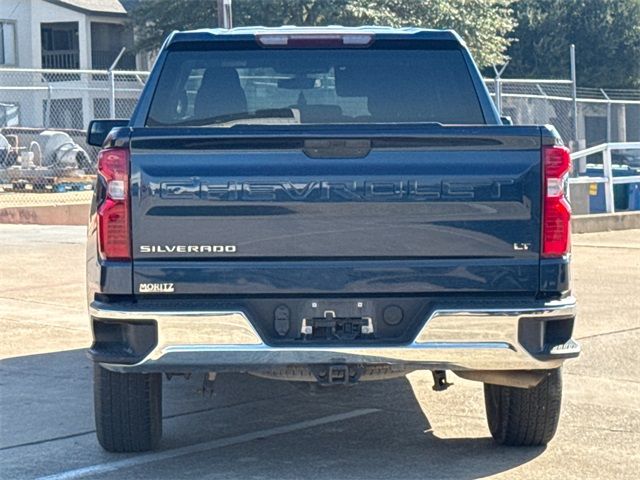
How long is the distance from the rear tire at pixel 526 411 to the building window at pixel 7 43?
44843 millimetres

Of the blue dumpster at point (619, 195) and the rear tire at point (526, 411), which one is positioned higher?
the blue dumpster at point (619, 195)

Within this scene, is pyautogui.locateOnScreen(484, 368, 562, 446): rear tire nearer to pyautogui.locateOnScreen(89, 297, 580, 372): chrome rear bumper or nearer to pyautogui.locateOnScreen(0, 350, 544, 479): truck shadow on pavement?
pyautogui.locateOnScreen(0, 350, 544, 479): truck shadow on pavement

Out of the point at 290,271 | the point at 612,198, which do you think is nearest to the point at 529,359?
the point at 290,271

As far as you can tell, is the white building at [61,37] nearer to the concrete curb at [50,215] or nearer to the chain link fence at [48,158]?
the chain link fence at [48,158]

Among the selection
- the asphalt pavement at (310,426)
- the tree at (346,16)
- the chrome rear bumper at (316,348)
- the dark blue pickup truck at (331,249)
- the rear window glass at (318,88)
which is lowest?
the asphalt pavement at (310,426)

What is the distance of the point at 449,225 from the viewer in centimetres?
532

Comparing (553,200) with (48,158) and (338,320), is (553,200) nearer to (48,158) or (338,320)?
(338,320)

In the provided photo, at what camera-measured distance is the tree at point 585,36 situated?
49.0 meters

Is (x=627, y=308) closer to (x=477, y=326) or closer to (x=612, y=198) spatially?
(x=477, y=326)

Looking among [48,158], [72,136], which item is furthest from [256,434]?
[72,136]

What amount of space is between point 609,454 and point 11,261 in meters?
9.43

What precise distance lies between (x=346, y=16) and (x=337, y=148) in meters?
32.8

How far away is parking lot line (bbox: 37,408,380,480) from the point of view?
5832mm

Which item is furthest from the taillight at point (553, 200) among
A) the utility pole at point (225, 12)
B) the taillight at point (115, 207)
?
the utility pole at point (225, 12)
